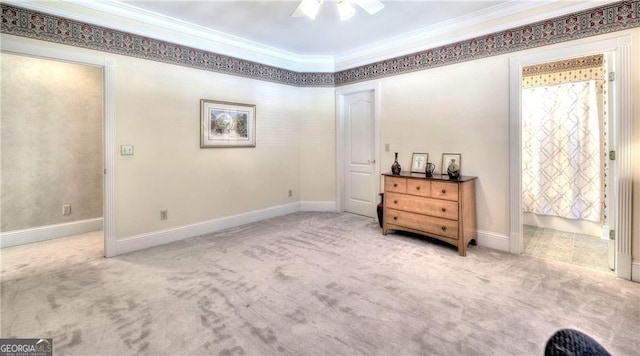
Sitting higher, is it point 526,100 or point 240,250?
point 526,100

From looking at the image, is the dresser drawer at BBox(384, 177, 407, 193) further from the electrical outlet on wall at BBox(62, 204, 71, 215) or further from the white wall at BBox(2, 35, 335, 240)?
the electrical outlet on wall at BBox(62, 204, 71, 215)

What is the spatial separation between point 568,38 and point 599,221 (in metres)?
2.48

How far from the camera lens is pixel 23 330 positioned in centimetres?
192

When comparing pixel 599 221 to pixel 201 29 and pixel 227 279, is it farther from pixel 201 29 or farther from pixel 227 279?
pixel 201 29

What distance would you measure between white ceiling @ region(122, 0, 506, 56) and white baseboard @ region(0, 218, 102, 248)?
9.96ft

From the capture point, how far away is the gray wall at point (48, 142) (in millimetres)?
3588

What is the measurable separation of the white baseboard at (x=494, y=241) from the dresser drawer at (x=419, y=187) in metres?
0.82

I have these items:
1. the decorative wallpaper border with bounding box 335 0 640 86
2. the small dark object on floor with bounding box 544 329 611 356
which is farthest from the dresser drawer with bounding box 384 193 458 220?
the small dark object on floor with bounding box 544 329 611 356

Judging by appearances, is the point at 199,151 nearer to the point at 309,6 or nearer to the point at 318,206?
the point at 318,206

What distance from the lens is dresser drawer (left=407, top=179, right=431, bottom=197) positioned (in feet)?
11.4

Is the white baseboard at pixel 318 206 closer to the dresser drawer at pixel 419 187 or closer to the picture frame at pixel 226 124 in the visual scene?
the picture frame at pixel 226 124

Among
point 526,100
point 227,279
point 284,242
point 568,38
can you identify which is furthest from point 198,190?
point 526,100

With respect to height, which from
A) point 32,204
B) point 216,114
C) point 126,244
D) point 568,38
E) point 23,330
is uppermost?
point 568,38

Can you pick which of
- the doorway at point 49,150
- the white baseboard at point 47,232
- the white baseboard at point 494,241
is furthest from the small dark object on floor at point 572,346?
the white baseboard at point 47,232
